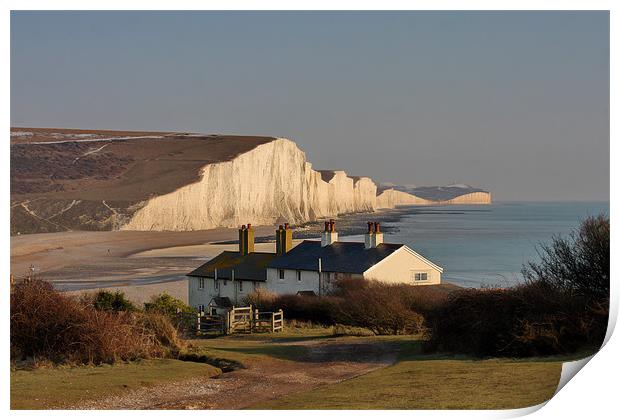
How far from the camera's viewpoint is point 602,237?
695 inches

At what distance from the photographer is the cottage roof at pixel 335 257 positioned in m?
28.8

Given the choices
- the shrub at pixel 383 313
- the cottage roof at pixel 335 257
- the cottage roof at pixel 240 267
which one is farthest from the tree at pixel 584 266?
the cottage roof at pixel 240 267

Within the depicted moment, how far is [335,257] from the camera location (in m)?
30.0

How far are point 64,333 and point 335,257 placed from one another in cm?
1466

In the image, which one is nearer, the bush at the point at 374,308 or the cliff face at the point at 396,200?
the bush at the point at 374,308

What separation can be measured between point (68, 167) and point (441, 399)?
101m

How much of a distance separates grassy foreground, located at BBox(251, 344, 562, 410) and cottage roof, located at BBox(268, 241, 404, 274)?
43.7ft

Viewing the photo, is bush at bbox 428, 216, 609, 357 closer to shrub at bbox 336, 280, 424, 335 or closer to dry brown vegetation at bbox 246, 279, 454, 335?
dry brown vegetation at bbox 246, 279, 454, 335

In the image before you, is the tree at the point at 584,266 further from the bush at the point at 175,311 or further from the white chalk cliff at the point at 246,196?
the white chalk cliff at the point at 246,196

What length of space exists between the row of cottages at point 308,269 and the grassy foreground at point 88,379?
463 inches

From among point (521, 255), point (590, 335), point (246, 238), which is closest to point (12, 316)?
point (590, 335)

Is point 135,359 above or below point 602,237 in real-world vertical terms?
below

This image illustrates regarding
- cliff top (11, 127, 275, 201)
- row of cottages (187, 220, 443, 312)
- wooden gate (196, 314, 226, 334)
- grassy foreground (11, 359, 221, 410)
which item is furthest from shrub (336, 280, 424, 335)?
cliff top (11, 127, 275, 201)
